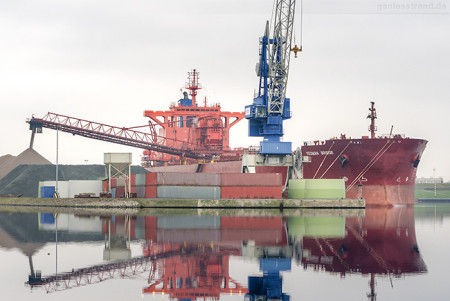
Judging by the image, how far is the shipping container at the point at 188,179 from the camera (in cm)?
5447

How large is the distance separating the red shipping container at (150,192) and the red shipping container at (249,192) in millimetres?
5933

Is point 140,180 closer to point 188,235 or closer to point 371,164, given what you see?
point 371,164

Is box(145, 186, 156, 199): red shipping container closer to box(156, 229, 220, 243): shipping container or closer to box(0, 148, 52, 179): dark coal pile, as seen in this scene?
box(156, 229, 220, 243): shipping container

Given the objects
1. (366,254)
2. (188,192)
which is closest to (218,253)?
(366,254)

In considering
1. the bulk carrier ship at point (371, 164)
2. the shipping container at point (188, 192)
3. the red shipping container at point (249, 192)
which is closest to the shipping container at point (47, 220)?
the shipping container at point (188, 192)

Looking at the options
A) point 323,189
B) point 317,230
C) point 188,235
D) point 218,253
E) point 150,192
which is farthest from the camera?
point 323,189

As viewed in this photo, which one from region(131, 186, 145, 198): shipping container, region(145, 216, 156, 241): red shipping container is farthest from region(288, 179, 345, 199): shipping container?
region(145, 216, 156, 241): red shipping container

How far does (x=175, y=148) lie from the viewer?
9112 centimetres

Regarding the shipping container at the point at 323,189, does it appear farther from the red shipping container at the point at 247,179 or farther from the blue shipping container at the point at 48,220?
the blue shipping container at the point at 48,220

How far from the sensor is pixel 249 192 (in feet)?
181

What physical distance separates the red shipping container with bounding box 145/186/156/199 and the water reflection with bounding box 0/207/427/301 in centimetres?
2043

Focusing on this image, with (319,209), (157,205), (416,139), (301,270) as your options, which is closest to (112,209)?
(157,205)

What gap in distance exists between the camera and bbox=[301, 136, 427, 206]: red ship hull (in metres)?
63.1

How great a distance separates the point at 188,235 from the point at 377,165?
39993 mm
